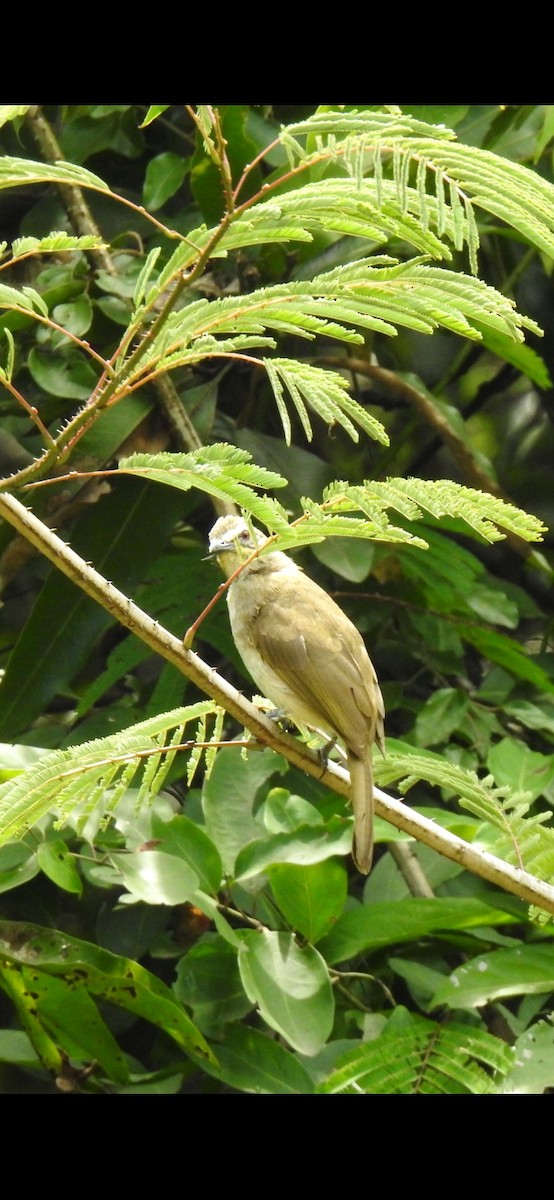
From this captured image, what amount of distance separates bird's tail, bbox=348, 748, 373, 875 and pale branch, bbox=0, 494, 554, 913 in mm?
26

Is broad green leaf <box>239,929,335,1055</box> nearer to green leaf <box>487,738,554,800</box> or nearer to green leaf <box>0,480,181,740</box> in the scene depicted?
green leaf <box>487,738,554,800</box>

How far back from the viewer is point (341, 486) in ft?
4.75

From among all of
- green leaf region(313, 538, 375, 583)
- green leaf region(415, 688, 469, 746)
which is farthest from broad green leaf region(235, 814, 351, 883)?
green leaf region(313, 538, 375, 583)

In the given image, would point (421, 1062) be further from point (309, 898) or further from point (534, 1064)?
point (309, 898)

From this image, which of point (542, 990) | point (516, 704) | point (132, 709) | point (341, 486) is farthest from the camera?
point (516, 704)

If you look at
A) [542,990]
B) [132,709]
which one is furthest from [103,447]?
[542,990]

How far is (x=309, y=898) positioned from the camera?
2.57 meters

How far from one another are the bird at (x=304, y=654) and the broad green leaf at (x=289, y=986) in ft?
1.56

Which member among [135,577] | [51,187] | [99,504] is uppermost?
[51,187]

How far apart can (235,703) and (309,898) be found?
1.08 metres

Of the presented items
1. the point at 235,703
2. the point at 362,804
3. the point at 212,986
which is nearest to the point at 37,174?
the point at 235,703

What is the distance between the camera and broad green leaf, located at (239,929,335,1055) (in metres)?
2.36

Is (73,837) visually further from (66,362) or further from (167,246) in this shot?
(167,246)

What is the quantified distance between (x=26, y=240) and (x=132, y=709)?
1.81 meters
